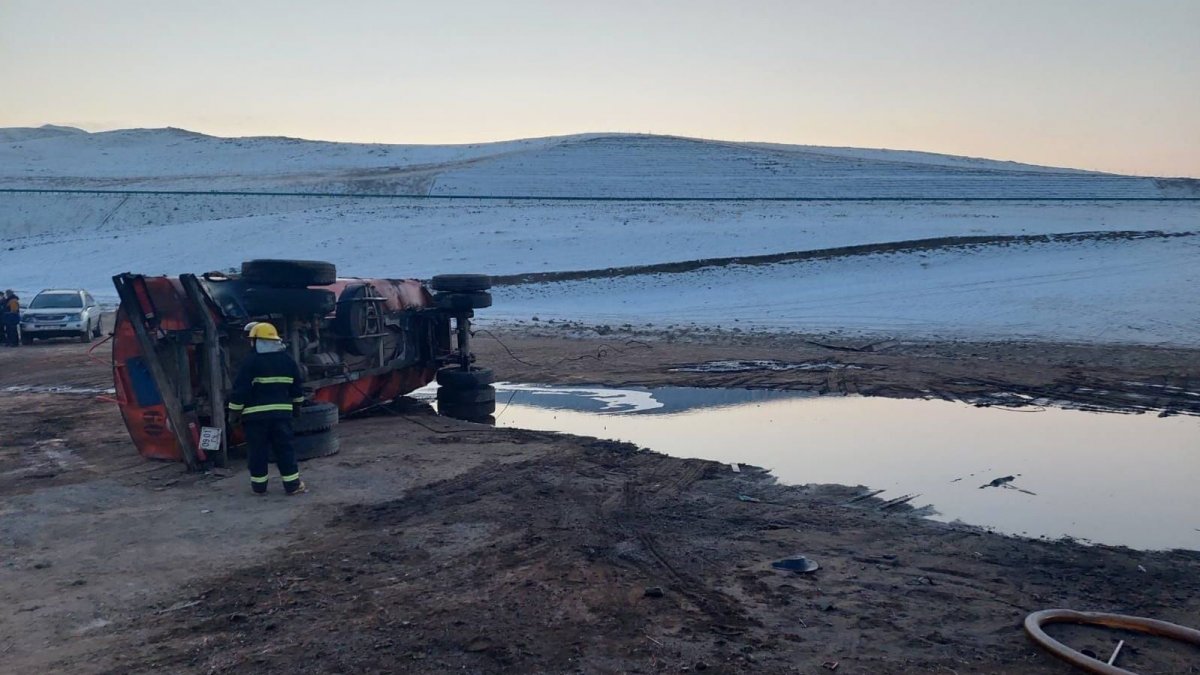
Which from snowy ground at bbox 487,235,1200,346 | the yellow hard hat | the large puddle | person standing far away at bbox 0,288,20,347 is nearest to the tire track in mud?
snowy ground at bbox 487,235,1200,346

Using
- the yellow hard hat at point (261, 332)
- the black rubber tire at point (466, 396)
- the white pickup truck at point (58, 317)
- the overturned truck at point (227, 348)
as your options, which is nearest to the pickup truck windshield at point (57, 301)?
the white pickup truck at point (58, 317)

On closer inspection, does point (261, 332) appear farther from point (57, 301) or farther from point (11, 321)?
point (57, 301)

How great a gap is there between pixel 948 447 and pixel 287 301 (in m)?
7.75

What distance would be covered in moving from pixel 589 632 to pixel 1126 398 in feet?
41.1

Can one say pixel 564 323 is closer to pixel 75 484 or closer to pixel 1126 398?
pixel 1126 398

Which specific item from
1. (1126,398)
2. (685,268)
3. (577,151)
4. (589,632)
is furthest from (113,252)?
(589,632)

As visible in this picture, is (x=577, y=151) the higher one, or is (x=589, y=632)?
(x=577, y=151)

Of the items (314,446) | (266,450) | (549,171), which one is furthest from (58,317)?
(549,171)

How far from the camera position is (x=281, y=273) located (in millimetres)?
11242

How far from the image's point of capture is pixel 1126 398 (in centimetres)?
1527

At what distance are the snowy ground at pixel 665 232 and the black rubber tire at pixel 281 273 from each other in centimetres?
1765

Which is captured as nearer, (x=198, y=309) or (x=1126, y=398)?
(x=198, y=309)

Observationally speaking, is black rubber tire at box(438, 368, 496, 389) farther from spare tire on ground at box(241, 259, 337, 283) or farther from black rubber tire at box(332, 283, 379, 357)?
spare tire on ground at box(241, 259, 337, 283)

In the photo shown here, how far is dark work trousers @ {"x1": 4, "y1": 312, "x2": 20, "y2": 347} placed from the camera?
84.5 ft
